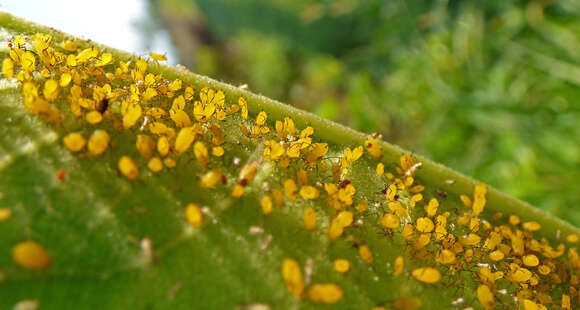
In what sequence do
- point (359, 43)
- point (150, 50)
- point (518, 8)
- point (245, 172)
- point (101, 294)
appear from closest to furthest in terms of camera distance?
point (101, 294) → point (245, 172) → point (150, 50) → point (518, 8) → point (359, 43)

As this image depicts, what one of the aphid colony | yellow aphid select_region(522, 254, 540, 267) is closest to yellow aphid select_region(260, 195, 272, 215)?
the aphid colony

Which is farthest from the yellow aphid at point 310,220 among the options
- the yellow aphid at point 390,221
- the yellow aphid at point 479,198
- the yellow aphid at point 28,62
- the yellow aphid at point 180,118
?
the yellow aphid at point 28,62

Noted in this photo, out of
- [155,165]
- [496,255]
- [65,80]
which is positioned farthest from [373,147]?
[65,80]

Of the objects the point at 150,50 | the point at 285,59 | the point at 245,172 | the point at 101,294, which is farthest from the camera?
the point at 285,59

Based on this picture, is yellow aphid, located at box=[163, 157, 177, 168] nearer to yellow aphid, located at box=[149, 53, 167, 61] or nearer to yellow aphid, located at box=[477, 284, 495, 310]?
yellow aphid, located at box=[149, 53, 167, 61]

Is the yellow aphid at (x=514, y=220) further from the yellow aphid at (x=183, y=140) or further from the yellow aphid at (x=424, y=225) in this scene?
the yellow aphid at (x=183, y=140)

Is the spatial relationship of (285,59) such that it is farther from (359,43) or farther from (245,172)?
(245,172)

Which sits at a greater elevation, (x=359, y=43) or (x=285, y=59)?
(x=285, y=59)

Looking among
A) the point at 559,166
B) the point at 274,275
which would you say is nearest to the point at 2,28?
the point at 274,275
